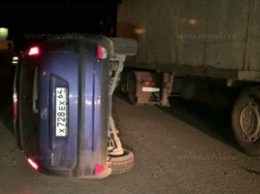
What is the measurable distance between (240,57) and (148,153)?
2.18 m

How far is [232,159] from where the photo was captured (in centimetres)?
663

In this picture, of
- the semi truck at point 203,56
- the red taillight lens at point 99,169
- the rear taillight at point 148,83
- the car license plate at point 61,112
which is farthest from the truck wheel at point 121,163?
the rear taillight at point 148,83

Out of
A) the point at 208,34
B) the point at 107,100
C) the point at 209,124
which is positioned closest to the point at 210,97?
the point at 209,124

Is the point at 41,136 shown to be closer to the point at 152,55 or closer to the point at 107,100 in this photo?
the point at 107,100

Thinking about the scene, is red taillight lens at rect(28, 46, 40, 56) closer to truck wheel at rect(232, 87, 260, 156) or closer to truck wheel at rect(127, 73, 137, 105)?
truck wheel at rect(232, 87, 260, 156)

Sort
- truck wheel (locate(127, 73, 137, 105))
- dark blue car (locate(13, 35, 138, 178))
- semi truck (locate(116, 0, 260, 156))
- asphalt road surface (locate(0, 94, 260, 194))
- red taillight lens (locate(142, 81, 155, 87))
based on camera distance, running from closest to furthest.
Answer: dark blue car (locate(13, 35, 138, 178)), asphalt road surface (locate(0, 94, 260, 194)), semi truck (locate(116, 0, 260, 156)), red taillight lens (locate(142, 81, 155, 87)), truck wheel (locate(127, 73, 137, 105))

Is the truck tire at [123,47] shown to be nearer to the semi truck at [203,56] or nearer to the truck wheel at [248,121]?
the semi truck at [203,56]

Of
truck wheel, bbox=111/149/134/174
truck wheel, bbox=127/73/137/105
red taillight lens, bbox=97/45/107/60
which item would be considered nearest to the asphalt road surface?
truck wheel, bbox=111/149/134/174

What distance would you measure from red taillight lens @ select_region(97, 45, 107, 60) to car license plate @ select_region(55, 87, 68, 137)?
21.0 inches

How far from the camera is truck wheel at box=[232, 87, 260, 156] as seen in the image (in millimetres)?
6746

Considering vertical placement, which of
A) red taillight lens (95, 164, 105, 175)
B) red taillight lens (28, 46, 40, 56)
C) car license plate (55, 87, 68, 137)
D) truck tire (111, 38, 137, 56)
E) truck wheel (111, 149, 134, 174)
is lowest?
truck wheel (111, 149, 134, 174)

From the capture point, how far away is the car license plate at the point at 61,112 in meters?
4.52

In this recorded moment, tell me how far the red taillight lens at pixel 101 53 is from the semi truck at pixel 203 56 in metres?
2.79

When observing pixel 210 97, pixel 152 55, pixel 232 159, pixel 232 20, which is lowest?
pixel 232 159
